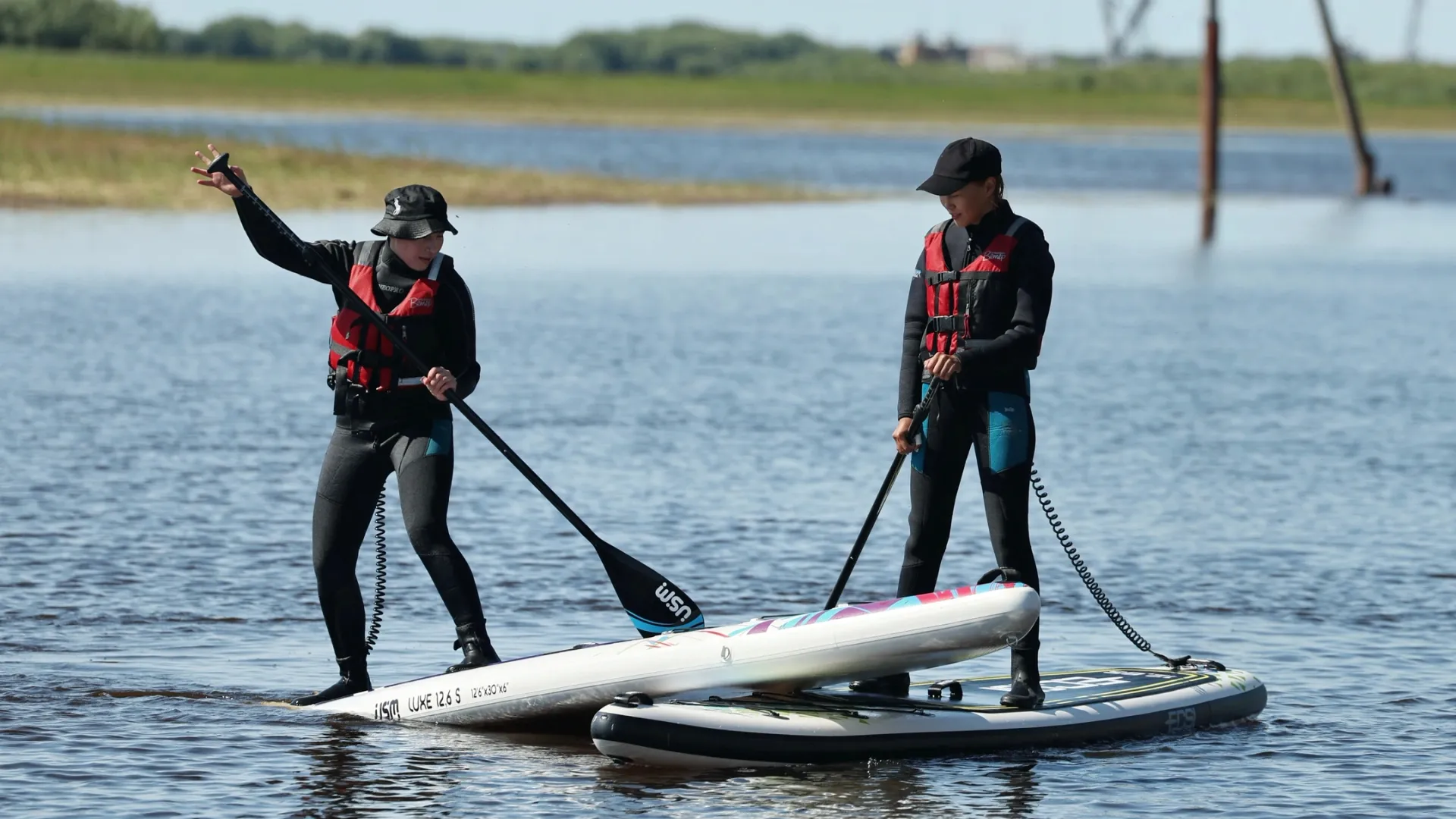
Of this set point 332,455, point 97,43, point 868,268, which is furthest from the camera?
point 97,43

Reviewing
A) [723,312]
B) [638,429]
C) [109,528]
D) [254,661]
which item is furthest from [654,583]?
[723,312]

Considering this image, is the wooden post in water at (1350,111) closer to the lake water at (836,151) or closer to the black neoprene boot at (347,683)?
the lake water at (836,151)

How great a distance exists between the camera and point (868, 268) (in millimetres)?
38281

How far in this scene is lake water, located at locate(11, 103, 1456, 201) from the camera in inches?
2680

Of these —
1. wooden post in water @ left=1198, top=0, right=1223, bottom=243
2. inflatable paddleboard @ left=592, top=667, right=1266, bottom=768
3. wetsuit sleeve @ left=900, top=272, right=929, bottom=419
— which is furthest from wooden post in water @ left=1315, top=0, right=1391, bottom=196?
wetsuit sleeve @ left=900, top=272, right=929, bottom=419

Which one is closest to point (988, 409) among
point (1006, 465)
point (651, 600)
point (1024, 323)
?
point (1006, 465)

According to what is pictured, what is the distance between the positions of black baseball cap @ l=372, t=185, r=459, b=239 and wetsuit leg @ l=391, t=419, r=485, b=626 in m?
0.74

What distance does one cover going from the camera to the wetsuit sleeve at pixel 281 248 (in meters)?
9.02

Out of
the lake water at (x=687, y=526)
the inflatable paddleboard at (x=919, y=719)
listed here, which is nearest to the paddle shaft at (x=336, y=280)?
the inflatable paddleboard at (x=919, y=719)

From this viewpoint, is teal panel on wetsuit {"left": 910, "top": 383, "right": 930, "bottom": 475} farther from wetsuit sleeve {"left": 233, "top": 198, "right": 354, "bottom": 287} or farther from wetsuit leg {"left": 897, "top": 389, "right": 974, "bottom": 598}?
Result: wetsuit sleeve {"left": 233, "top": 198, "right": 354, "bottom": 287}

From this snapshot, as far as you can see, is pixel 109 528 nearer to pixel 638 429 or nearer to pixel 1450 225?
pixel 638 429

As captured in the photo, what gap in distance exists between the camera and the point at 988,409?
9031 mm

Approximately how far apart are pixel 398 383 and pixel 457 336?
31cm

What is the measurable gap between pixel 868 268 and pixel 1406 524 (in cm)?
2353
